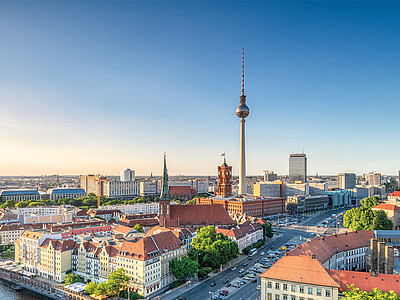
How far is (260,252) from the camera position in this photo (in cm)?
9606

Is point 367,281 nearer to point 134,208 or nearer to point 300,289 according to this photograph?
point 300,289

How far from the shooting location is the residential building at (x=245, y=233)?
9575 centimetres

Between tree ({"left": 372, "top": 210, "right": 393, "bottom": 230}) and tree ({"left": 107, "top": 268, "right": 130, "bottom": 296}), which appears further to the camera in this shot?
tree ({"left": 372, "top": 210, "right": 393, "bottom": 230})

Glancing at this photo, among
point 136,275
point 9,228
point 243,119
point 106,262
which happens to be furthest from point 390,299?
point 243,119

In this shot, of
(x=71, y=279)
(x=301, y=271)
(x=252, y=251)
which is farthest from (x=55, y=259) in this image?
(x=301, y=271)

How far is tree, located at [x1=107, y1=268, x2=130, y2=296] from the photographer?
203ft

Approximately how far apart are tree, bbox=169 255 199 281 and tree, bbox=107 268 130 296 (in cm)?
1064

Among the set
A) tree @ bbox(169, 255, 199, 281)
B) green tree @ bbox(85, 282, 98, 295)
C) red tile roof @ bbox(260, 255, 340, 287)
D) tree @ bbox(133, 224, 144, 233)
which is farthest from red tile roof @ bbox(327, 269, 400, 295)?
tree @ bbox(133, 224, 144, 233)

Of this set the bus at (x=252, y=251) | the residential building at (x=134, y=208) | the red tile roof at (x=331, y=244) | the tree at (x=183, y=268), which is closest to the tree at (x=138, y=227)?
the bus at (x=252, y=251)

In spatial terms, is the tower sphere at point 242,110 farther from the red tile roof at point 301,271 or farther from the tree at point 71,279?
the red tile roof at point 301,271

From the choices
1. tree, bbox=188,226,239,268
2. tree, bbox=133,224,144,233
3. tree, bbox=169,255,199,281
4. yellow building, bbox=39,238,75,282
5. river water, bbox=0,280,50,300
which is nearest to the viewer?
tree, bbox=169,255,199,281

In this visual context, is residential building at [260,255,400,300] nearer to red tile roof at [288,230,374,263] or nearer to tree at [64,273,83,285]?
red tile roof at [288,230,374,263]

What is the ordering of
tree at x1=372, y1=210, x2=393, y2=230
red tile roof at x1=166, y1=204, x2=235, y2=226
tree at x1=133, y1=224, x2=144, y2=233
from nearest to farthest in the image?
1. tree at x1=372, y1=210, x2=393, y2=230
2. tree at x1=133, y1=224, x2=144, y2=233
3. red tile roof at x1=166, y1=204, x2=235, y2=226

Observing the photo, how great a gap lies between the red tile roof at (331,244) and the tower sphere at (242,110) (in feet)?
366
